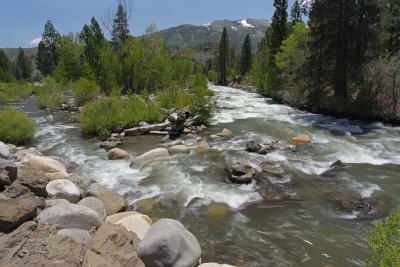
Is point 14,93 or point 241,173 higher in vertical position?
point 14,93

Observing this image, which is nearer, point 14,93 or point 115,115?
point 115,115

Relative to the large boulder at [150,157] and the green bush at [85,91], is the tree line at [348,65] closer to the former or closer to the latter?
the large boulder at [150,157]

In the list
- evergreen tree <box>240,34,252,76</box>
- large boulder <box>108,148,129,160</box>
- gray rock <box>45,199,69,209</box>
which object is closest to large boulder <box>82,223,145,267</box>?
gray rock <box>45,199,69,209</box>

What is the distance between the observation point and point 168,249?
6.70m

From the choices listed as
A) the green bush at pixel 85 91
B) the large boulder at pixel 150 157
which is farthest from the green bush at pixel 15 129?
the green bush at pixel 85 91

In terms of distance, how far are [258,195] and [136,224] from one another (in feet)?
15.1

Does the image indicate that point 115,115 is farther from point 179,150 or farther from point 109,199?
point 109,199

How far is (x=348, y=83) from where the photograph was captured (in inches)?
1021

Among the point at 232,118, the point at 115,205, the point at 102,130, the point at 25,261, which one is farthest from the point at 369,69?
the point at 25,261

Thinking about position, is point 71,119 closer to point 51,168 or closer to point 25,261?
point 51,168

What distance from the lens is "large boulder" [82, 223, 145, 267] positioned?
20.9 ft

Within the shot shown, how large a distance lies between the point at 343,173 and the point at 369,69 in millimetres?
13183

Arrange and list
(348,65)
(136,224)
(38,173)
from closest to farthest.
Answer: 1. (136,224)
2. (38,173)
3. (348,65)

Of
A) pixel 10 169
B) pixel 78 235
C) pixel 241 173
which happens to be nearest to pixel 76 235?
pixel 78 235
